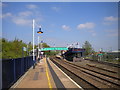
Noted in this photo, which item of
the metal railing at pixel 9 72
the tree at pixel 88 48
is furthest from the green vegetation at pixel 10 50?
the tree at pixel 88 48

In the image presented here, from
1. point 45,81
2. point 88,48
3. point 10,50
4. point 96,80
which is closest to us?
point 45,81

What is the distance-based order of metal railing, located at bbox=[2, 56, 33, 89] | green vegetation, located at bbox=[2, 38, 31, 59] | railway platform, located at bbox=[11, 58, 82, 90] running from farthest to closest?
green vegetation, located at bbox=[2, 38, 31, 59]
railway platform, located at bbox=[11, 58, 82, 90]
metal railing, located at bbox=[2, 56, 33, 89]

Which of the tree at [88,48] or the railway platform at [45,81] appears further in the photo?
the tree at [88,48]

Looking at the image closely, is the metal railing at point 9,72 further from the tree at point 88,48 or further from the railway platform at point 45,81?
the tree at point 88,48

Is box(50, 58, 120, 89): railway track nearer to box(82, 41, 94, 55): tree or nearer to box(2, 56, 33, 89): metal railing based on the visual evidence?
box(2, 56, 33, 89): metal railing

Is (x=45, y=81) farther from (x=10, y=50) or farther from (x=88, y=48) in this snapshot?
(x=88, y=48)

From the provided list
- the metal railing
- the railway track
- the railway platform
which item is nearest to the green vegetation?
the railway platform

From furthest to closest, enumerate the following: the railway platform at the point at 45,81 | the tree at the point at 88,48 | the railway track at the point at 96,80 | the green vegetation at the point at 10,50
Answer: the tree at the point at 88,48
the green vegetation at the point at 10,50
the railway track at the point at 96,80
the railway platform at the point at 45,81

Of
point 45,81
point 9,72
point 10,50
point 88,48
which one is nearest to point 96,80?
point 45,81

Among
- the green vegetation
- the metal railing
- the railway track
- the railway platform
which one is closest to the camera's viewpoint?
the metal railing

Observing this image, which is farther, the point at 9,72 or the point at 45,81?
the point at 45,81

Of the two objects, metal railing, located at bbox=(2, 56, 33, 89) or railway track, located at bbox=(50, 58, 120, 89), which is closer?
metal railing, located at bbox=(2, 56, 33, 89)

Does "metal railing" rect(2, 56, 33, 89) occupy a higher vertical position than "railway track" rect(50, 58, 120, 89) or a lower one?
higher

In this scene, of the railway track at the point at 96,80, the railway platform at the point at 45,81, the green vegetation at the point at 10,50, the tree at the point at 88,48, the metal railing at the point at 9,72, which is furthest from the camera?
the tree at the point at 88,48
